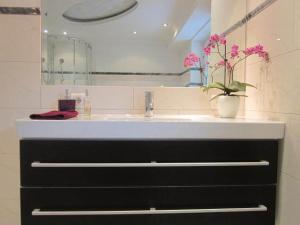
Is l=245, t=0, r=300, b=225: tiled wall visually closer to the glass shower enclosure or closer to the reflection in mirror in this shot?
the reflection in mirror

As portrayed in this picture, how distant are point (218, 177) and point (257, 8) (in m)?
0.99

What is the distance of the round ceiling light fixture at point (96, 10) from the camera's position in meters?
1.73

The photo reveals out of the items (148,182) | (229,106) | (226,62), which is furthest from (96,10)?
(148,182)

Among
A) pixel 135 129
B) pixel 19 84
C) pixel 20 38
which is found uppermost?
pixel 20 38

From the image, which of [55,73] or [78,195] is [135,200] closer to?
[78,195]

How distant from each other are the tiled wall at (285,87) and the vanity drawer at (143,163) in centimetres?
11

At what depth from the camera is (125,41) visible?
177 cm

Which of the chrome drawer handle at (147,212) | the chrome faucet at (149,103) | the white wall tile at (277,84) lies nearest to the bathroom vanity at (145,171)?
the chrome drawer handle at (147,212)

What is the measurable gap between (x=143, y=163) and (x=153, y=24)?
3.27ft

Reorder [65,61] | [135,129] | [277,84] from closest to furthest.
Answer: [135,129] < [277,84] < [65,61]

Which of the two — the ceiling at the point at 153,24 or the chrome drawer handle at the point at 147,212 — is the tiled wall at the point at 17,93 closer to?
the ceiling at the point at 153,24

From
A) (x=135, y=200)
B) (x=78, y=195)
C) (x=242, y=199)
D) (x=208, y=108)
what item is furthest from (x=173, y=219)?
(x=208, y=108)

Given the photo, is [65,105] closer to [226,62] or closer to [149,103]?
[149,103]

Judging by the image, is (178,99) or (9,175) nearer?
(9,175)
